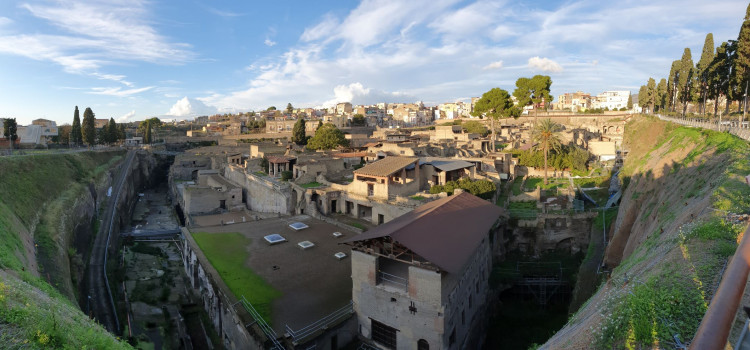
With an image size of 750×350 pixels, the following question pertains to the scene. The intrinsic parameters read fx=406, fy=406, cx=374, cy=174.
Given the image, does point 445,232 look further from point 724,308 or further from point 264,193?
point 264,193

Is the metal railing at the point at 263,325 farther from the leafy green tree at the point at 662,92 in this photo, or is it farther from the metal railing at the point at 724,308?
the leafy green tree at the point at 662,92

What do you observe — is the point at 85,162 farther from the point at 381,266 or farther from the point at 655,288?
the point at 655,288

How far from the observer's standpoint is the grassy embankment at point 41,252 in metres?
8.99

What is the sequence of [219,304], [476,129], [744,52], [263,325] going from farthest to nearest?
[476,129] → [744,52] → [219,304] → [263,325]

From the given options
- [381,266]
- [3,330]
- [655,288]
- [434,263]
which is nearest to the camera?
[655,288]

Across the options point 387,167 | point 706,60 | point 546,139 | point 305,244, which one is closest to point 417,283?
point 305,244

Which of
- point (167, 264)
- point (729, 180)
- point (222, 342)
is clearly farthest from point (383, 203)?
point (729, 180)

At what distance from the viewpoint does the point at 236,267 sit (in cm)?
2247

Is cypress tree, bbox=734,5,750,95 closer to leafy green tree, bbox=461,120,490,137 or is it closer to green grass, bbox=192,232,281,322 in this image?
green grass, bbox=192,232,281,322

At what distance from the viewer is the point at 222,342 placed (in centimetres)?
2033

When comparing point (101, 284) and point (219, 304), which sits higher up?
point (219, 304)

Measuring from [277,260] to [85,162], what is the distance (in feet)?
120

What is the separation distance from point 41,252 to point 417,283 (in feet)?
65.8

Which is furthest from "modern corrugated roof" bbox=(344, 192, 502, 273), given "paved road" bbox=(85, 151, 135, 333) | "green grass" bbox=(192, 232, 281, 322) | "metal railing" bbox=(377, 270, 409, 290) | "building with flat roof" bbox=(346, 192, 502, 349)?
"paved road" bbox=(85, 151, 135, 333)
